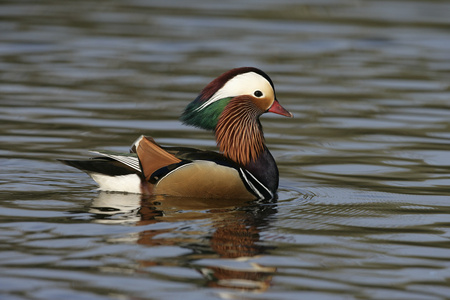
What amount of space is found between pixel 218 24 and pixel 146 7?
2740 mm

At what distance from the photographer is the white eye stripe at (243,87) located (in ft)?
26.8

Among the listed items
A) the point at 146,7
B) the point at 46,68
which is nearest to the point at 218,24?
the point at 146,7

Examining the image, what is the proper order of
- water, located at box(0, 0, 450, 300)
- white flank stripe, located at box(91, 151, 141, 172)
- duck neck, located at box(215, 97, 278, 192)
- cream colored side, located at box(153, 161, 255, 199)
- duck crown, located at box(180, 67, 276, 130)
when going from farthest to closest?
duck neck, located at box(215, 97, 278, 192) < duck crown, located at box(180, 67, 276, 130) < white flank stripe, located at box(91, 151, 141, 172) < cream colored side, located at box(153, 161, 255, 199) < water, located at box(0, 0, 450, 300)

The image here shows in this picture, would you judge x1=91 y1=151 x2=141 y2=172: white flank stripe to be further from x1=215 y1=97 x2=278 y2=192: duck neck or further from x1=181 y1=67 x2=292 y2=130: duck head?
x1=215 y1=97 x2=278 y2=192: duck neck

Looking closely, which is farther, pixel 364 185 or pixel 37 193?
pixel 364 185

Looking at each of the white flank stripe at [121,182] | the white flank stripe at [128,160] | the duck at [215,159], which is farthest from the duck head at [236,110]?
the white flank stripe at [121,182]

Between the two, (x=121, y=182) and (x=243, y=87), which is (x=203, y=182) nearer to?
(x=121, y=182)

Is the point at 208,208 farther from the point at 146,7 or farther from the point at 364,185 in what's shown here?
the point at 146,7

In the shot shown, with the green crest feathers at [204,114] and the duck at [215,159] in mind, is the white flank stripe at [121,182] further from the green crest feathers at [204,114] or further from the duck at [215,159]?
the green crest feathers at [204,114]

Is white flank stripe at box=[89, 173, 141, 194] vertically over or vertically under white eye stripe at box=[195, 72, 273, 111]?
under

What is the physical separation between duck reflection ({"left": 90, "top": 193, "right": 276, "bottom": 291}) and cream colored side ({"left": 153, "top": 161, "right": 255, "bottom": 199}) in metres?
0.08

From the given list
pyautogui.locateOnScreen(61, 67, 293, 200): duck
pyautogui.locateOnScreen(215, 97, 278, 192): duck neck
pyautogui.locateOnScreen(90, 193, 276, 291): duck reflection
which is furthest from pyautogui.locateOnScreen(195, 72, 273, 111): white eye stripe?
pyautogui.locateOnScreen(90, 193, 276, 291): duck reflection

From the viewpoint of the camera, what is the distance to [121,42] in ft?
55.7

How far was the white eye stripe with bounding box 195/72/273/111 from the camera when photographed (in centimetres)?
818
